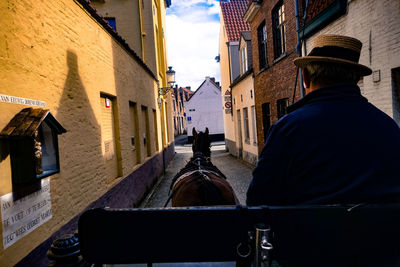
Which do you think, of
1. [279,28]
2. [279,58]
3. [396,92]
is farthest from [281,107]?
[396,92]

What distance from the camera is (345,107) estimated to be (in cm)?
167

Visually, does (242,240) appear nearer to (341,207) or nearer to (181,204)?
(341,207)

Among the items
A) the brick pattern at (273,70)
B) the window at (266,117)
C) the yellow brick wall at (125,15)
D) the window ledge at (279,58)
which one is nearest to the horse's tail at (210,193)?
the brick pattern at (273,70)

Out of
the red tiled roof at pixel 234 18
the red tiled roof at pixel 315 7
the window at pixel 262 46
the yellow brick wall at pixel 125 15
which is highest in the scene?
the red tiled roof at pixel 234 18

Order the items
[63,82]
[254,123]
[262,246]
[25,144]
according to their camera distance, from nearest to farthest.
Answer: [262,246]
[25,144]
[63,82]
[254,123]

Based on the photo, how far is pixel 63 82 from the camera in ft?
12.9

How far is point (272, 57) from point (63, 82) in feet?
28.1

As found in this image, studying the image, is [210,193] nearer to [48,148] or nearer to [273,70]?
[48,148]

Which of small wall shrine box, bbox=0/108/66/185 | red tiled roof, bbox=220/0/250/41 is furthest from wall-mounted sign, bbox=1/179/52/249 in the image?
red tiled roof, bbox=220/0/250/41

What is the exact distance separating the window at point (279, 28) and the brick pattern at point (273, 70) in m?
0.14

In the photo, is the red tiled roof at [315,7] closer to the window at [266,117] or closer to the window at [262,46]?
the window at [262,46]

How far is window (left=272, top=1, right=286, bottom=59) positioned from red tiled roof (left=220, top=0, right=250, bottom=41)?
947 cm

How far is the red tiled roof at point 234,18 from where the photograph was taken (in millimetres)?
20016

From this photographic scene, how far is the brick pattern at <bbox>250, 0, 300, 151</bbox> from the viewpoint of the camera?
8.84 metres
